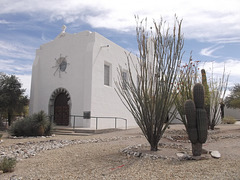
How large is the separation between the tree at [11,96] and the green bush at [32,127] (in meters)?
4.88

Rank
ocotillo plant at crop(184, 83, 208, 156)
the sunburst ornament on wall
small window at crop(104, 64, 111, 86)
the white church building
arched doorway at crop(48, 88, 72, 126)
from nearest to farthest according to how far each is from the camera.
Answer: ocotillo plant at crop(184, 83, 208, 156) < the white church building < arched doorway at crop(48, 88, 72, 126) < the sunburst ornament on wall < small window at crop(104, 64, 111, 86)

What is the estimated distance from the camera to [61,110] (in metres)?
14.8

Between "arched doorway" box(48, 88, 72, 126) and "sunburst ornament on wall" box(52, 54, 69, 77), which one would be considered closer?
"arched doorway" box(48, 88, 72, 126)

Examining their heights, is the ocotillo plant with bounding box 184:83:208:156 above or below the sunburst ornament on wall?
below

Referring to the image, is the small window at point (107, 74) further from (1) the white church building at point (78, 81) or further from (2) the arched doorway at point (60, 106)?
(2) the arched doorway at point (60, 106)

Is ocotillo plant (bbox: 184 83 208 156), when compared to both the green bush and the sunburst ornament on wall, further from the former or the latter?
the sunburst ornament on wall

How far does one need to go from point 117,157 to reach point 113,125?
10305mm

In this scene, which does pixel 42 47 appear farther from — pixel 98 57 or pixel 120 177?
pixel 120 177

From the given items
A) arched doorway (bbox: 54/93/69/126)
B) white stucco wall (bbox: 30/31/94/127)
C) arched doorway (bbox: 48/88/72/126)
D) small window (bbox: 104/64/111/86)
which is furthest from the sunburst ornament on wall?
small window (bbox: 104/64/111/86)

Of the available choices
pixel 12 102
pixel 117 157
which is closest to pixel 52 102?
pixel 12 102

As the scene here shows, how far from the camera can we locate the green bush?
34.1ft

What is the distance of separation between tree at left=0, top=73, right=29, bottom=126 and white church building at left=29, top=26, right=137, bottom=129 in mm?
877

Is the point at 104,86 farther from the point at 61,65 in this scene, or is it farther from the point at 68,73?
the point at 61,65

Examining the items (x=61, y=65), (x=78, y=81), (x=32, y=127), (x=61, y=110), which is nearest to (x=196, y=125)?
(x=32, y=127)
